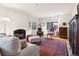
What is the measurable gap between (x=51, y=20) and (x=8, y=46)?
972mm

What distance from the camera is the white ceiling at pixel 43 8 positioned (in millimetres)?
2359

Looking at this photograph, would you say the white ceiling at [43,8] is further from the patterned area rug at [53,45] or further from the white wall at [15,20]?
the patterned area rug at [53,45]

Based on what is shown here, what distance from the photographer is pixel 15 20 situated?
259 cm

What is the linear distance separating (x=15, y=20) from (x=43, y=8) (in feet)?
1.91

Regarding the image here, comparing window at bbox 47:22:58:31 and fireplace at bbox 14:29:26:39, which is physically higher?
window at bbox 47:22:58:31

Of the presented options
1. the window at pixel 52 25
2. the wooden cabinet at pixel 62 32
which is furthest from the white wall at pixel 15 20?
the wooden cabinet at pixel 62 32

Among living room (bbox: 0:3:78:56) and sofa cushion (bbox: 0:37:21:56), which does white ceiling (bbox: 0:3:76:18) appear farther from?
sofa cushion (bbox: 0:37:21:56)

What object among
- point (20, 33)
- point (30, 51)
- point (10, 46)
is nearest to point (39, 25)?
point (20, 33)

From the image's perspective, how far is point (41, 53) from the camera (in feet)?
8.14

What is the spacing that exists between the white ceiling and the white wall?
10 centimetres

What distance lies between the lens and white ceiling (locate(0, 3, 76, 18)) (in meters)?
2.36

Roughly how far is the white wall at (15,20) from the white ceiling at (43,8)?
10cm

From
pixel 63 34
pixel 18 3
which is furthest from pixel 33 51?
pixel 18 3

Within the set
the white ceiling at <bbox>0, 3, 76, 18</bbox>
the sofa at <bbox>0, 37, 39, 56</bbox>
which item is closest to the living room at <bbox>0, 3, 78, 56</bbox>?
the white ceiling at <bbox>0, 3, 76, 18</bbox>
